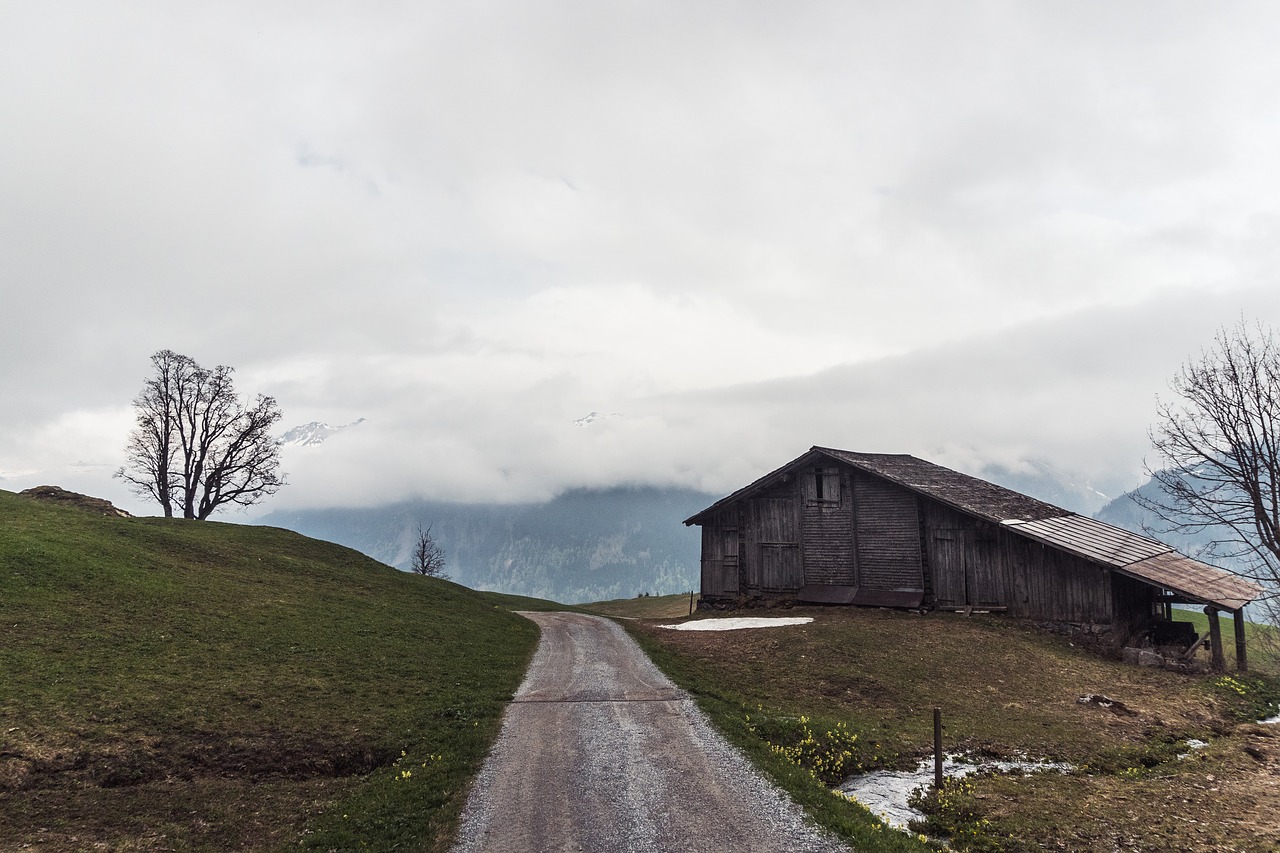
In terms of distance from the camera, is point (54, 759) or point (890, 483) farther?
point (890, 483)

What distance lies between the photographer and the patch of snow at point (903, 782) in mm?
15000

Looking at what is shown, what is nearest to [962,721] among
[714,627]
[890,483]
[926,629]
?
[926,629]

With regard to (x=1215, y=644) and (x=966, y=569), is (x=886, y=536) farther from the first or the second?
(x=1215, y=644)

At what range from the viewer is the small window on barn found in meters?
48.5

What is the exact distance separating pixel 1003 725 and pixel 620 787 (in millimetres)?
14935

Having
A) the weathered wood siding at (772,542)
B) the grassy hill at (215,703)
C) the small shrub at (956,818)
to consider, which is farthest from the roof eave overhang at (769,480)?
the small shrub at (956,818)

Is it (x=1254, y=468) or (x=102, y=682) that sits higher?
(x=1254, y=468)

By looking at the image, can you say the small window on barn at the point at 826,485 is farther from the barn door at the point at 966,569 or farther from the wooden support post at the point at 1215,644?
the wooden support post at the point at 1215,644

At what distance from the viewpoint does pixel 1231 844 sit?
12.9 metres

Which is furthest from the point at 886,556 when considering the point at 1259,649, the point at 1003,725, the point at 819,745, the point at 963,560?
the point at 819,745

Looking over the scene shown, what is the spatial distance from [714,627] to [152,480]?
5980 cm

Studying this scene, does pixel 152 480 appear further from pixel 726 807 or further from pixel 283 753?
pixel 726 807

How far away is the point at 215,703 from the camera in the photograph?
19.2 meters

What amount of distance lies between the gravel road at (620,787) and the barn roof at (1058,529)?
84.1 ft
